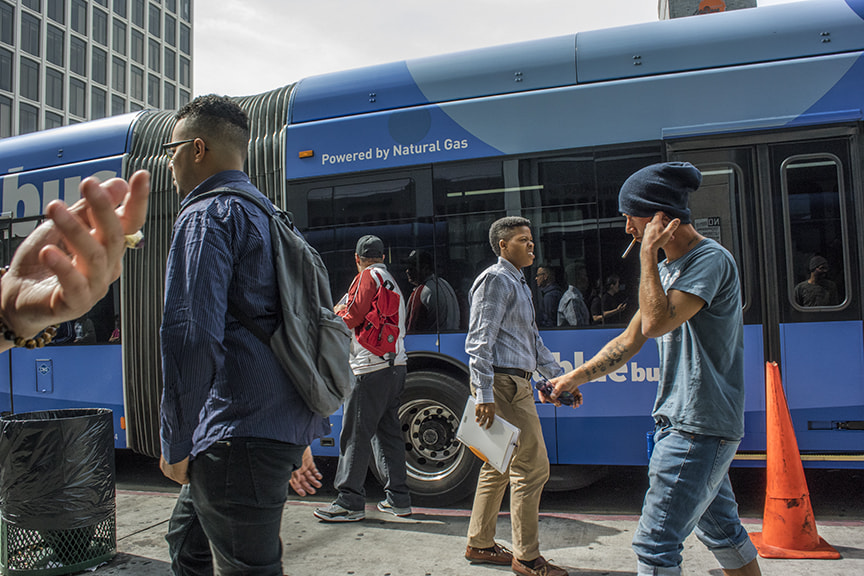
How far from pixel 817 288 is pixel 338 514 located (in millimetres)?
3514

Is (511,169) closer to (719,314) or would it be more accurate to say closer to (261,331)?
(719,314)

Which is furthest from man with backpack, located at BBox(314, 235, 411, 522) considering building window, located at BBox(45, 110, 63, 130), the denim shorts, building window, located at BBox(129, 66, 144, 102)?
building window, located at BBox(129, 66, 144, 102)

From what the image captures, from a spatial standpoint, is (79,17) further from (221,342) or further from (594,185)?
(221,342)

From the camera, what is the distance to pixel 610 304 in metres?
4.75

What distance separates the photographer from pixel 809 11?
4.66 meters

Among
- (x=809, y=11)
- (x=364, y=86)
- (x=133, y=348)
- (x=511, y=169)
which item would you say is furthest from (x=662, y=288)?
(x=133, y=348)

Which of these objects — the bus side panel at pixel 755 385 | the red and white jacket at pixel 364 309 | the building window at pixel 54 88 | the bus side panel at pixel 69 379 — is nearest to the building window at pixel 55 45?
the building window at pixel 54 88

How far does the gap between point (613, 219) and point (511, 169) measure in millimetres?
822

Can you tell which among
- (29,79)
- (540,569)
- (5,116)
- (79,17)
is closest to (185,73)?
(79,17)

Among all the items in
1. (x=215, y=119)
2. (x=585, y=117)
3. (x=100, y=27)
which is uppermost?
(x=100, y=27)

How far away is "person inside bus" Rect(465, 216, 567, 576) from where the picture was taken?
11.9 ft

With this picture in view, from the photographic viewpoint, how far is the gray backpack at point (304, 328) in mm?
2039

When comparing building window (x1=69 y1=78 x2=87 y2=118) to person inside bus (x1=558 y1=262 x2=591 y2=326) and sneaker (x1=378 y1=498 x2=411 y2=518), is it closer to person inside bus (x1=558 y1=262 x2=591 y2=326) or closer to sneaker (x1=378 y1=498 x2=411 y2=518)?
sneaker (x1=378 y1=498 x2=411 y2=518)

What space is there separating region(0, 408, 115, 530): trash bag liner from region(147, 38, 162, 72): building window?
65.3 m
